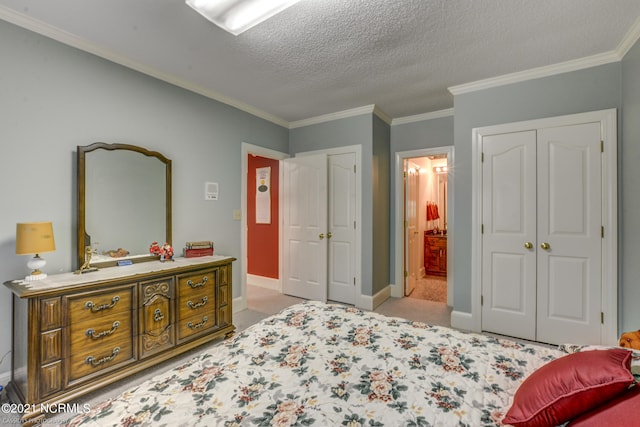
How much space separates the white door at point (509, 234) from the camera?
9.09 feet

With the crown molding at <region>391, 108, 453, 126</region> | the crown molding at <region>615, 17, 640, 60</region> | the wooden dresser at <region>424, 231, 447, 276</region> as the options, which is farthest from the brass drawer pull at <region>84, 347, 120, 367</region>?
the wooden dresser at <region>424, 231, 447, 276</region>

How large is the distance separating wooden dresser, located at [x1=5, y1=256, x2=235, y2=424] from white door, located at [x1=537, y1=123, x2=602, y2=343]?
3.19 metres

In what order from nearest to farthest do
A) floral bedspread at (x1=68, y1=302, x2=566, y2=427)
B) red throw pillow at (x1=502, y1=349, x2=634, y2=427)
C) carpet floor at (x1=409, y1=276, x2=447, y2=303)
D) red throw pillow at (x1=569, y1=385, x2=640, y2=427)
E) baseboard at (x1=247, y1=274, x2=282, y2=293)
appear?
1. red throw pillow at (x1=569, y1=385, x2=640, y2=427)
2. red throw pillow at (x1=502, y1=349, x2=634, y2=427)
3. floral bedspread at (x1=68, y1=302, x2=566, y2=427)
4. carpet floor at (x1=409, y1=276, x2=447, y2=303)
5. baseboard at (x1=247, y1=274, x2=282, y2=293)

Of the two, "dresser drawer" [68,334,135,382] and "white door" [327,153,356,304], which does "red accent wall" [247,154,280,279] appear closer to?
"white door" [327,153,356,304]

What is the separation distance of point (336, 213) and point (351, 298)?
46.1 inches

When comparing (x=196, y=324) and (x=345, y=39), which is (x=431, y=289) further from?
(x=345, y=39)

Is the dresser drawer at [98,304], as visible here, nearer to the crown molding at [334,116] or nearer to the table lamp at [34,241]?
the table lamp at [34,241]

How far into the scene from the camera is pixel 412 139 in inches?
162

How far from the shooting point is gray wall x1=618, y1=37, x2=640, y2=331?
2.18 meters

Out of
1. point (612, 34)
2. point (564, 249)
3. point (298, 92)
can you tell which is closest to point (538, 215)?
point (564, 249)

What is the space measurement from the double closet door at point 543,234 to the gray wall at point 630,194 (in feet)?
0.46

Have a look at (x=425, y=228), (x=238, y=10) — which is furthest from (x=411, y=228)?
(x=238, y=10)

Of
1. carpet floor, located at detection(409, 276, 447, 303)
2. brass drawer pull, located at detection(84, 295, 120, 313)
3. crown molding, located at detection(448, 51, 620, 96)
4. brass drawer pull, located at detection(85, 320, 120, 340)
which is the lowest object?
carpet floor, located at detection(409, 276, 447, 303)

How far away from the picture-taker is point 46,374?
174cm
